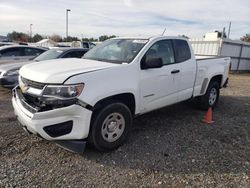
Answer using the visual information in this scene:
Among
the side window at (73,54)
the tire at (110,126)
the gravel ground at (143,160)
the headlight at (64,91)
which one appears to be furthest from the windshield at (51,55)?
the headlight at (64,91)

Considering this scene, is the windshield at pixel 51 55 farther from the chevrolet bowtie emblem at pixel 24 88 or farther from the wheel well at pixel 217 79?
the wheel well at pixel 217 79

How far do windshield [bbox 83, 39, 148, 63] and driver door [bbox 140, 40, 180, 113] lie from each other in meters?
0.23

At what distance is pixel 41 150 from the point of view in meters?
3.95

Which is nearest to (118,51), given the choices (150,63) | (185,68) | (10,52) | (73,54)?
(150,63)

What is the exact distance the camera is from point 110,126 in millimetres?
3910

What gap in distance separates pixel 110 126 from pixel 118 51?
1.49 meters

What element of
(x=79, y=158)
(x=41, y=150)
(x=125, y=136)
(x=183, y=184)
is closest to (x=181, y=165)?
(x=183, y=184)

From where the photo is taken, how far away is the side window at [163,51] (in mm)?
4574

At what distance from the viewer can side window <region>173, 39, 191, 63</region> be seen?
17.0ft

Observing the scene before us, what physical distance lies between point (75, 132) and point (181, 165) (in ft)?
5.34

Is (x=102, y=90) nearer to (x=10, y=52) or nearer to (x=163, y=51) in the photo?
(x=163, y=51)

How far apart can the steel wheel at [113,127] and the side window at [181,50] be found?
1.95 metres

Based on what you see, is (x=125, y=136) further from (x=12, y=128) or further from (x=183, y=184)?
(x=12, y=128)

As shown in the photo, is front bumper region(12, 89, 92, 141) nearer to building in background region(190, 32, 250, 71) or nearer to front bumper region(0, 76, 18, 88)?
front bumper region(0, 76, 18, 88)
